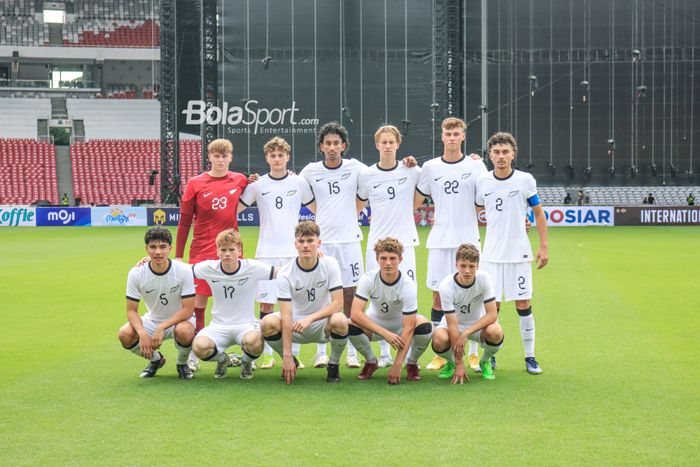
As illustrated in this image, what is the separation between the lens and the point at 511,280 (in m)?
7.86

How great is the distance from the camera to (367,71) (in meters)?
35.9

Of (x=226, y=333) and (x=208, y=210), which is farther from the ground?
(x=208, y=210)

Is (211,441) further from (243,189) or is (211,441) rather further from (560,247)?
(560,247)

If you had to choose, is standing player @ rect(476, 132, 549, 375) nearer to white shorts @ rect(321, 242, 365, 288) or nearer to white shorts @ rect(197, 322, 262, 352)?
white shorts @ rect(321, 242, 365, 288)

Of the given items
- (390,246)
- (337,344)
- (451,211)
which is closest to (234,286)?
(337,344)

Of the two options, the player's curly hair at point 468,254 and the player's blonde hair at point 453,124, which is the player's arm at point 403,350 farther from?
the player's blonde hair at point 453,124

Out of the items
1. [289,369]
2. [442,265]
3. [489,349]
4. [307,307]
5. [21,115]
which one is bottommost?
[289,369]

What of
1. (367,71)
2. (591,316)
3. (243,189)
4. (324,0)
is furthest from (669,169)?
(243,189)

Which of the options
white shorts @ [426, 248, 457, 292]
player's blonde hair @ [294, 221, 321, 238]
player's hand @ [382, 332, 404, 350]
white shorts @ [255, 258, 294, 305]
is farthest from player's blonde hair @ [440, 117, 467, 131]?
player's hand @ [382, 332, 404, 350]

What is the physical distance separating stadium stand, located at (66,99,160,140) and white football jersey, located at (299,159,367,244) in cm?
4715

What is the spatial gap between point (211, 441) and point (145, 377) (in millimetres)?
2201

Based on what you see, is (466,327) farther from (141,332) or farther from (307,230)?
(141,332)

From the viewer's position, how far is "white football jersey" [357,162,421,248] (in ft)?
26.7

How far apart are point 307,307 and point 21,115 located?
51881mm
